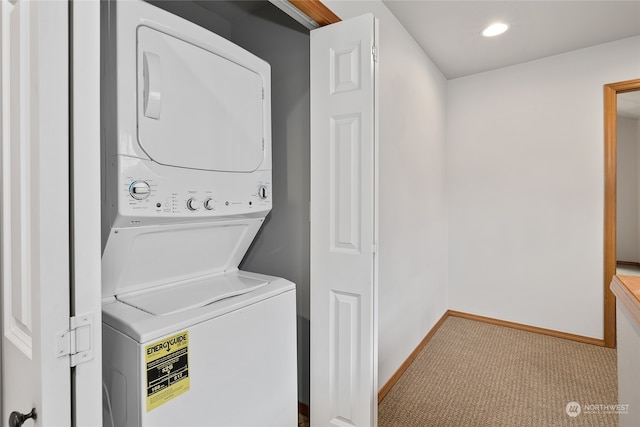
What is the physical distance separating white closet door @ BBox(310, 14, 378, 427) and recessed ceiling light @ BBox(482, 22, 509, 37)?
1.44 m

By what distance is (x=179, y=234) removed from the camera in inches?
50.6

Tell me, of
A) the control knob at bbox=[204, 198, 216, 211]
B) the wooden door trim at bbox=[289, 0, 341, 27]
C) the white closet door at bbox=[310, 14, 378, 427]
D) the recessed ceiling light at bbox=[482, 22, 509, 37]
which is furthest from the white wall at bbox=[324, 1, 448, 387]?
the control knob at bbox=[204, 198, 216, 211]

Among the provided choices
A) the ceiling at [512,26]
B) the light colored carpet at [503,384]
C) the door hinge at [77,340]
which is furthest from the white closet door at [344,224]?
the door hinge at [77,340]

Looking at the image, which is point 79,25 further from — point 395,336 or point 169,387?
point 395,336

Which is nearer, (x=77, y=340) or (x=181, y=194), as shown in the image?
(x=77, y=340)

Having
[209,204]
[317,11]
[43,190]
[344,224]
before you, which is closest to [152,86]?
[209,204]

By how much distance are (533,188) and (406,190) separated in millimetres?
1448

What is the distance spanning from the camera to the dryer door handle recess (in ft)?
3.56

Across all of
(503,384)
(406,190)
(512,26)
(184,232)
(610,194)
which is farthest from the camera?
(610,194)

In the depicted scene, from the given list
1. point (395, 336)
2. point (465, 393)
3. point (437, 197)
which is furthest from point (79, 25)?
point (437, 197)

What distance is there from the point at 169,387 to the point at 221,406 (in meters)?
0.23

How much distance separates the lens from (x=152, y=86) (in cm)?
109

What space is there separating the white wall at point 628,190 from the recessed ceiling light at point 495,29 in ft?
9.12

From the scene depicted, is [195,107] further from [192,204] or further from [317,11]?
[317,11]
